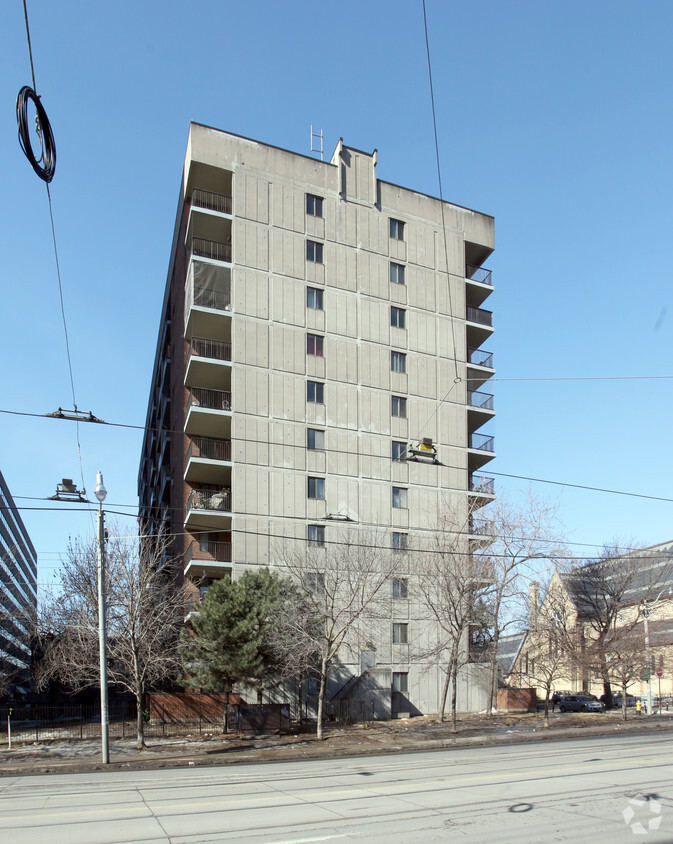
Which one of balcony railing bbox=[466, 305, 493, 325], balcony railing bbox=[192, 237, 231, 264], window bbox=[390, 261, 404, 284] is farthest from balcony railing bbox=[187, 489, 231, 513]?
balcony railing bbox=[466, 305, 493, 325]

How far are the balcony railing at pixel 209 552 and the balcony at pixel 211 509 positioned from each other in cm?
95

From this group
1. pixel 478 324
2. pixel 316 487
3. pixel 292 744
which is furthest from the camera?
pixel 478 324

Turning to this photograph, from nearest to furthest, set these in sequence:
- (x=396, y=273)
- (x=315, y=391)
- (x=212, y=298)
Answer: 1. (x=212, y=298)
2. (x=315, y=391)
3. (x=396, y=273)

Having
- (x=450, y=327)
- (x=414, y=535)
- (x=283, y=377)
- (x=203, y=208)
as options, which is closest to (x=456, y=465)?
(x=414, y=535)

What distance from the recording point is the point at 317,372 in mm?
43906

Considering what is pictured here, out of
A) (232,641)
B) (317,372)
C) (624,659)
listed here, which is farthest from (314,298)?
(624,659)

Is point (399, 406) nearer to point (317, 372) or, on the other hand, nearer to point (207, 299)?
point (317, 372)

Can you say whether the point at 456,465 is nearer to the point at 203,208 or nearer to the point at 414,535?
the point at 414,535

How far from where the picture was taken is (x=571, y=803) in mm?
14914

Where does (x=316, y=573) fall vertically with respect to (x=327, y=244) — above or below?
below

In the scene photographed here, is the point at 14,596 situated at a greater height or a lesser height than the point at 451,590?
lesser

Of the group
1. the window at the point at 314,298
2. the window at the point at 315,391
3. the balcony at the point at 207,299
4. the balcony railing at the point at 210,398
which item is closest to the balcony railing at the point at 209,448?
the balcony railing at the point at 210,398

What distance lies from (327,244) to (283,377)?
9.02 meters

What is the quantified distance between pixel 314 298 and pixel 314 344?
2829mm
